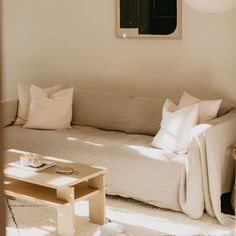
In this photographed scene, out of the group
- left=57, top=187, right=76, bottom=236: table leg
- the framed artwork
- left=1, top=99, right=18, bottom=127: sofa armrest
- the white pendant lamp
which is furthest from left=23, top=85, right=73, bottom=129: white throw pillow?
the white pendant lamp

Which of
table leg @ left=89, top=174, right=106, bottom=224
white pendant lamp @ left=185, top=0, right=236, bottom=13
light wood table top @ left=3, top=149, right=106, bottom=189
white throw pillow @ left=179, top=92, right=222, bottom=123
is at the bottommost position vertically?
table leg @ left=89, top=174, right=106, bottom=224

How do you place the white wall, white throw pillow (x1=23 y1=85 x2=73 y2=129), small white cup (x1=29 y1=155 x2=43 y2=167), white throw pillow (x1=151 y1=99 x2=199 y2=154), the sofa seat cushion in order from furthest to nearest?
white throw pillow (x1=23 y1=85 x2=73 y2=129)
the white wall
white throw pillow (x1=151 y1=99 x2=199 y2=154)
the sofa seat cushion
small white cup (x1=29 y1=155 x2=43 y2=167)

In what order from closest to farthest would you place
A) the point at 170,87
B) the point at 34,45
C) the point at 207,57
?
the point at 207,57, the point at 170,87, the point at 34,45

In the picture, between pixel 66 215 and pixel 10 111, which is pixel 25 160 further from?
pixel 10 111

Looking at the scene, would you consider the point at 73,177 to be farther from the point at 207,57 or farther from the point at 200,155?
the point at 207,57

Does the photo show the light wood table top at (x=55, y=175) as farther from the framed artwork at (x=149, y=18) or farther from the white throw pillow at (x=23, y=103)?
the framed artwork at (x=149, y=18)

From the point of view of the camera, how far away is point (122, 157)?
3.63 m

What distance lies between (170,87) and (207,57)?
47 cm

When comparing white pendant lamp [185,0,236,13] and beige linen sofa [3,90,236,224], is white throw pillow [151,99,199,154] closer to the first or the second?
beige linen sofa [3,90,236,224]

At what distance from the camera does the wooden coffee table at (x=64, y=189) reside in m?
2.90

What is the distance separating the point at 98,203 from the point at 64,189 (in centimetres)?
39

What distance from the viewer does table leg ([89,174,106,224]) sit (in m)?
3.14

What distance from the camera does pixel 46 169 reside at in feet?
10.5

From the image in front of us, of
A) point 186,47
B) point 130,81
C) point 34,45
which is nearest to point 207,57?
point 186,47
